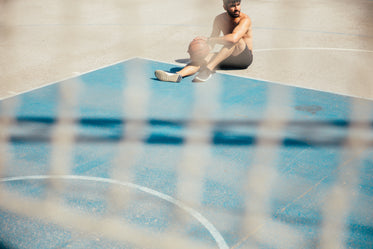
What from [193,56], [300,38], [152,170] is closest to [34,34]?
[193,56]

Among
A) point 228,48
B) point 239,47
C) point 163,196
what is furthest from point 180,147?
point 239,47

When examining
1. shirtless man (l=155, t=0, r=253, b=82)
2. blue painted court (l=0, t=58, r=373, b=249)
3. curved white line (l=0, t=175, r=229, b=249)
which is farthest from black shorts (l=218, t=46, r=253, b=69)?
curved white line (l=0, t=175, r=229, b=249)

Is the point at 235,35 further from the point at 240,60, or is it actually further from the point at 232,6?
the point at 240,60

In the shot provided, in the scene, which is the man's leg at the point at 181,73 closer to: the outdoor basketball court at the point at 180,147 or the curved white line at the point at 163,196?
the outdoor basketball court at the point at 180,147

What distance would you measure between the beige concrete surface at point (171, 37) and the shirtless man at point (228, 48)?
306 mm

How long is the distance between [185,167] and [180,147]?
0.49 m

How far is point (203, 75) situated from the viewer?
765 centimetres

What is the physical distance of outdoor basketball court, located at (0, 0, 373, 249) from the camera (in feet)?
12.8

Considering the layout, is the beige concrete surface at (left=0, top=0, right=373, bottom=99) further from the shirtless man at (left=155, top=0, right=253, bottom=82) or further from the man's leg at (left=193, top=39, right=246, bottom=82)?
the man's leg at (left=193, top=39, right=246, bottom=82)

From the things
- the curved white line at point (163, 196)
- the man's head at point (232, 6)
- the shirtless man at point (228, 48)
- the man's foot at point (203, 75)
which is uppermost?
the man's head at point (232, 6)

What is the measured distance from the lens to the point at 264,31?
11.4 meters

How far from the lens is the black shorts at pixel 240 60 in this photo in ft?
26.3

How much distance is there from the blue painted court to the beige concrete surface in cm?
96

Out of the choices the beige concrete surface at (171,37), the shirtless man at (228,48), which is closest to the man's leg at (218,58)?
the shirtless man at (228,48)
